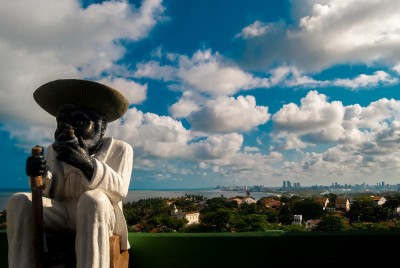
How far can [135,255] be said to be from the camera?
3545mm

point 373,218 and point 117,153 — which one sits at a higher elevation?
point 117,153

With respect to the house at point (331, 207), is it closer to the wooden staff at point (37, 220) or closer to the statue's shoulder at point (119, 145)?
the statue's shoulder at point (119, 145)

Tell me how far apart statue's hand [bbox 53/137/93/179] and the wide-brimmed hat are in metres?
0.46

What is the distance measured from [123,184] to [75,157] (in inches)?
17.5

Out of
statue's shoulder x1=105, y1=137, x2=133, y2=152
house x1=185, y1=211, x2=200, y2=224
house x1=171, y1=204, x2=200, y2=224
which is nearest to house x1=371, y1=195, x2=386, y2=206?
house x1=185, y1=211, x2=200, y2=224

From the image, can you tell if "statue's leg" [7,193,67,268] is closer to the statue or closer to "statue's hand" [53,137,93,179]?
the statue

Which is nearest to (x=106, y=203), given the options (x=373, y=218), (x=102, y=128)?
(x=102, y=128)

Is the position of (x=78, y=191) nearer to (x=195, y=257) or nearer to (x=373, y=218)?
(x=195, y=257)

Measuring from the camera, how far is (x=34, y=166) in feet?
8.77

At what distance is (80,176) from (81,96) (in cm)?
66

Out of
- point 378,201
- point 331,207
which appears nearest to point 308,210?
point 378,201

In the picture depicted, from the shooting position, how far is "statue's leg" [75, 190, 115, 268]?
251 cm

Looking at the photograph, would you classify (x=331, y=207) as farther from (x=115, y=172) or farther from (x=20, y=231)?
(x=20, y=231)

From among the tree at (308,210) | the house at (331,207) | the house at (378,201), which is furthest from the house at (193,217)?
the house at (331,207)
